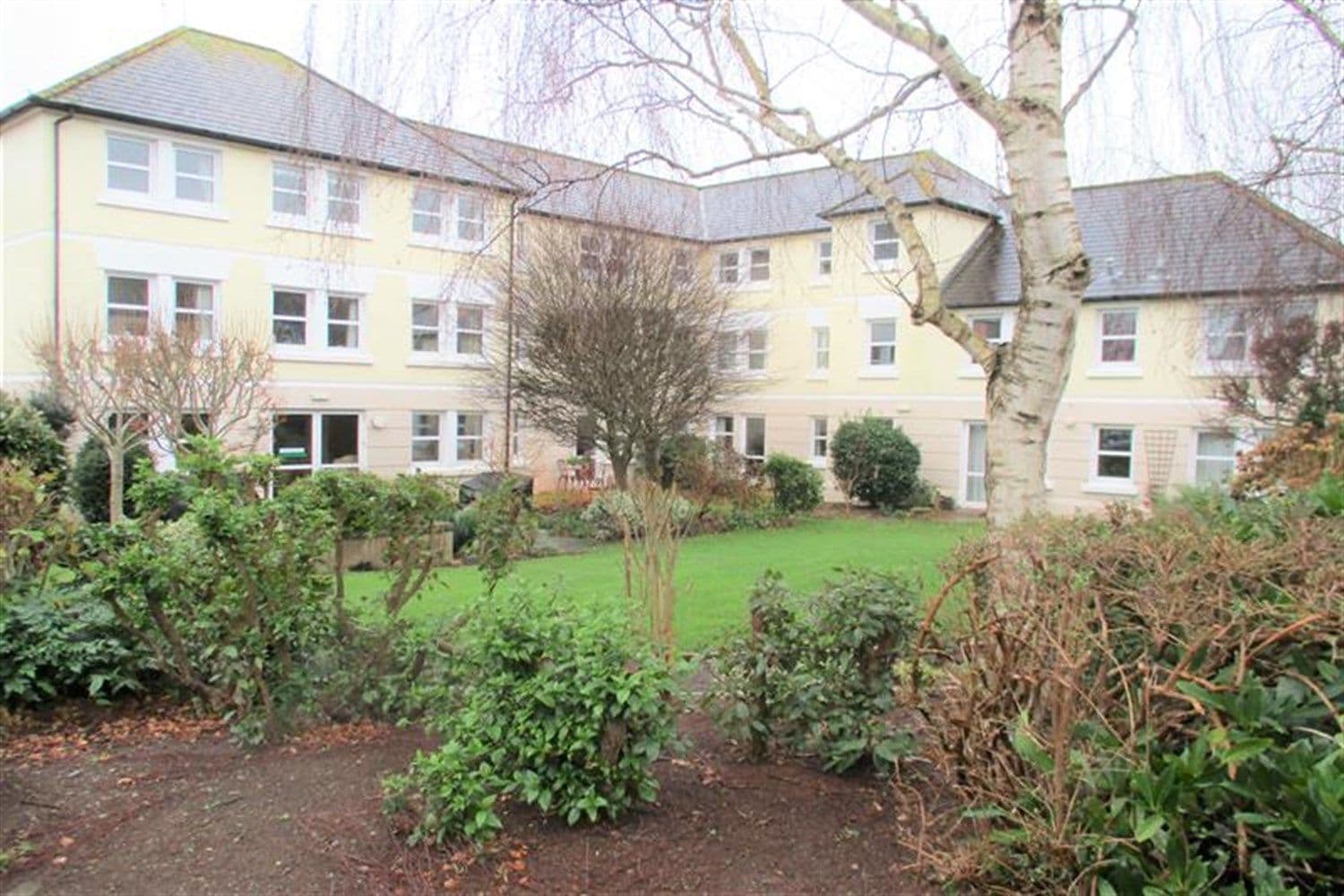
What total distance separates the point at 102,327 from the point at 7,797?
53.2ft

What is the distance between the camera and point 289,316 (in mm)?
21156

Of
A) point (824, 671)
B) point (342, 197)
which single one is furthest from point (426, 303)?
point (824, 671)

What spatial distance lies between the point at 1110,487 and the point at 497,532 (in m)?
19.1

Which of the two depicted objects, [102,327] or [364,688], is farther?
[102,327]

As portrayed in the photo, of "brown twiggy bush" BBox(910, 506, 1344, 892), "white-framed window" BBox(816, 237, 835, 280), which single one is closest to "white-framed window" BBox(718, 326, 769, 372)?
"white-framed window" BBox(816, 237, 835, 280)

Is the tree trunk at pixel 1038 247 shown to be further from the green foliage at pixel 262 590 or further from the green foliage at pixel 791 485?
the green foliage at pixel 791 485

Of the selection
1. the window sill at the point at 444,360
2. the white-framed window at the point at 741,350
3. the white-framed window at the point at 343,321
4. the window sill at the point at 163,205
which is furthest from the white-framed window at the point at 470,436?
the window sill at the point at 163,205

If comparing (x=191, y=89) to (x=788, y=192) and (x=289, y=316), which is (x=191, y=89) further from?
(x=788, y=192)

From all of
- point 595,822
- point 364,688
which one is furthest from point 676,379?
point 595,822

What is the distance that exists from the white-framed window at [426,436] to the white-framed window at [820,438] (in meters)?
9.97

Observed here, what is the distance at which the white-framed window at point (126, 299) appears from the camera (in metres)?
18.5

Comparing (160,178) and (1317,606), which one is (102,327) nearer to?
(160,178)

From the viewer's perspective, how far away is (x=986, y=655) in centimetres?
314

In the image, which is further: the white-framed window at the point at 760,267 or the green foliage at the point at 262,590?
the white-framed window at the point at 760,267
